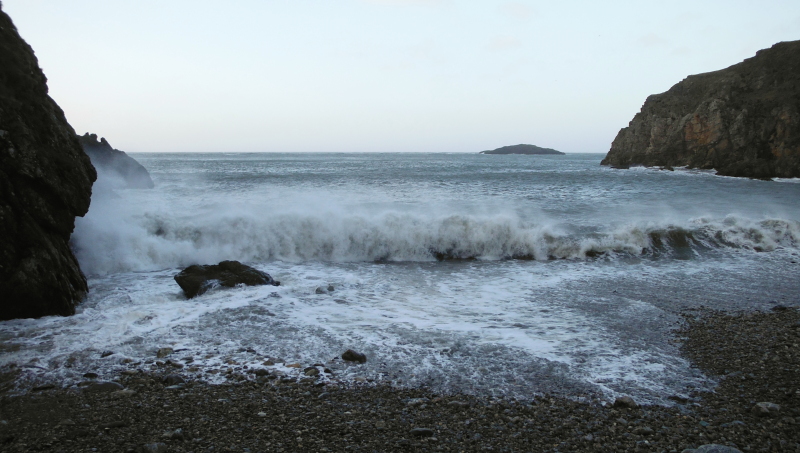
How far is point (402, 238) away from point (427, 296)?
449cm

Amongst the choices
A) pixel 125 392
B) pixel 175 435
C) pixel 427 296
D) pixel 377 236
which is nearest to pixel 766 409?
pixel 175 435

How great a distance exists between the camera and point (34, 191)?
23.6ft

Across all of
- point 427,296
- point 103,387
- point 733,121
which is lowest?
point 427,296

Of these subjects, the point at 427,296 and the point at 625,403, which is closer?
the point at 625,403

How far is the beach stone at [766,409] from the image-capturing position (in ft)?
13.2

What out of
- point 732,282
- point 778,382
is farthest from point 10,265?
point 732,282

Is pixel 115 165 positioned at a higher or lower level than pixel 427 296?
higher

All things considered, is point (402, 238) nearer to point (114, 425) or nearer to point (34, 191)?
point (34, 191)

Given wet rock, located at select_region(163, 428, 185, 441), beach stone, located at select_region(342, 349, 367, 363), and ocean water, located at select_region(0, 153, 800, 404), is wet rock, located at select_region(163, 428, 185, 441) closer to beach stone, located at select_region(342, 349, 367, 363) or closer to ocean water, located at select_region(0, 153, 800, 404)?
ocean water, located at select_region(0, 153, 800, 404)

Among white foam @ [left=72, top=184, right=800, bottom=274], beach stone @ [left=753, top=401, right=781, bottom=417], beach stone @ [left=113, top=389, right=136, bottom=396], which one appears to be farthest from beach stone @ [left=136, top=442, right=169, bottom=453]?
white foam @ [left=72, top=184, right=800, bottom=274]

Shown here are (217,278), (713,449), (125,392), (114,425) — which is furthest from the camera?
(217,278)

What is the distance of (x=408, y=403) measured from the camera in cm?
432

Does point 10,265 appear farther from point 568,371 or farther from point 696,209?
point 696,209

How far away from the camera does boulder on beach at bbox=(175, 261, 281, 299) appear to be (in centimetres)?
820
